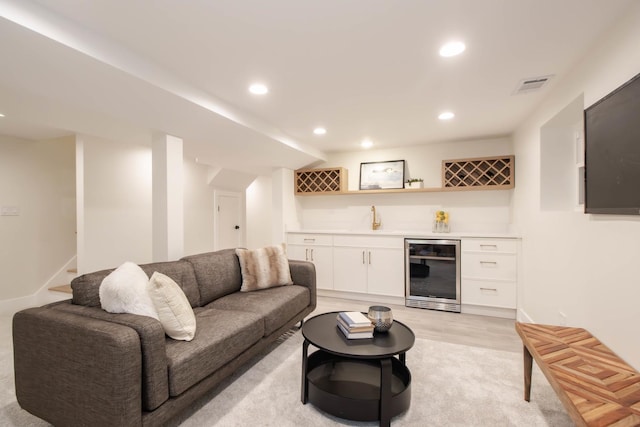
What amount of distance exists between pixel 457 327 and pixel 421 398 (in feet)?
5.04

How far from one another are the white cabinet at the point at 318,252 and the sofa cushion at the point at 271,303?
54.0 inches

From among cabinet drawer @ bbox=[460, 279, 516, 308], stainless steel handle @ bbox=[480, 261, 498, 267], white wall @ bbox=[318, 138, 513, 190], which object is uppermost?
white wall @ bbox=[318, 138, 513, 190]

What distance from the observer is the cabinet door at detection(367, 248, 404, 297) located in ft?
13.4

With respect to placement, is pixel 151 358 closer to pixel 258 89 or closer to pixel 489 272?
pixel 258 89

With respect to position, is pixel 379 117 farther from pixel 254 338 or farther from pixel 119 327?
pixel 119 327

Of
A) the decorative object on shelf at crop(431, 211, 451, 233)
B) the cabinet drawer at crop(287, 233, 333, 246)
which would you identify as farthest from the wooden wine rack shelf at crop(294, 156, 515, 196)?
the cabinet drawer at crop(287, 233, 333, 246)

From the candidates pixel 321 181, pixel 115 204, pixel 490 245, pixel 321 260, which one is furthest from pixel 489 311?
pixel 115 204

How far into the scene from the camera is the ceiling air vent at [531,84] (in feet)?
7.82

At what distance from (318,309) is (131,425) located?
2.72 meters

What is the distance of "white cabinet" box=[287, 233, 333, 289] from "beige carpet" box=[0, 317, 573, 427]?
1.95 m

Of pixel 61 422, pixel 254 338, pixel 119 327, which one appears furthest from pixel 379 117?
pixel 61 422

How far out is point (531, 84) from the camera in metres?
2.48

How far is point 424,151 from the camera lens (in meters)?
4.55

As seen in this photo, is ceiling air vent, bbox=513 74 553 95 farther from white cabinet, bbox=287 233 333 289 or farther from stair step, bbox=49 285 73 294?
stair step, bbox=49 285 73 294
